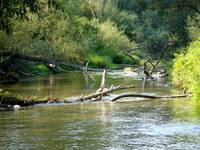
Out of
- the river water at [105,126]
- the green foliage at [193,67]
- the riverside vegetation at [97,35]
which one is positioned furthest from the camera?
the riverside vegetation at [97,35]

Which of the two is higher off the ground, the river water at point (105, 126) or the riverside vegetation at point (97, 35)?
the riverside vegetation at point (97, 35)

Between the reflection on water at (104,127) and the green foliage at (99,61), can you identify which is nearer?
the reflection on water at (104,127)

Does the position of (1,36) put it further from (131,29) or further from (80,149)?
(131,29)

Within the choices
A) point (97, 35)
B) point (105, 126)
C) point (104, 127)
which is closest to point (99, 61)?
point (97, 35)

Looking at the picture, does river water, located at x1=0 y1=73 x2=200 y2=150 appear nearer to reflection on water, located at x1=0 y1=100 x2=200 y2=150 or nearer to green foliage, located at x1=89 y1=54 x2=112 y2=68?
reflection on water, located at x1=0 y1=100 x2=200 y2=150

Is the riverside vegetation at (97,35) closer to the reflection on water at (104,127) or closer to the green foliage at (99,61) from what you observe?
the green foliage at (99,61)

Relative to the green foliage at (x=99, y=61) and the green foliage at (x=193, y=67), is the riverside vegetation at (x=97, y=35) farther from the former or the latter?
the green foliage at (x=99, y=61)

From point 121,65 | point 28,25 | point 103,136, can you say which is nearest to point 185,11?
point 121,65

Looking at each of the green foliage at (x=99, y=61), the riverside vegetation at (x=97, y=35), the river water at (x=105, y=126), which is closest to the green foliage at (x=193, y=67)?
the riverside vegetation at (x=97, y=35)

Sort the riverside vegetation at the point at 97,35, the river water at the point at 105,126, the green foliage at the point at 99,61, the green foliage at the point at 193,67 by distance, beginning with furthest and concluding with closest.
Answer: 1. the green foliage at the point at 99,61
2. the riverside vegetation at the point at 97,35
3. the green foliage at the point at 193,67
4. the river water at the point at 105,126

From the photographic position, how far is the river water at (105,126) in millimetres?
23562

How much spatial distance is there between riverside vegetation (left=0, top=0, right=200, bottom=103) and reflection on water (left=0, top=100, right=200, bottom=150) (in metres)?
2.82

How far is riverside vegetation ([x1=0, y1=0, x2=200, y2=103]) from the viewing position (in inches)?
1587

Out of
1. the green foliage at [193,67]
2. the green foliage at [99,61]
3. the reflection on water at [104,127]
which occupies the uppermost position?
the green foliage at [99,61]
